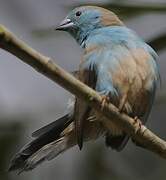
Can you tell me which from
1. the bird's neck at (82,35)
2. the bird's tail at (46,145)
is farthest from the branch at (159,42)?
the bird's tail at (46,145)

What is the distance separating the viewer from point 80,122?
12.0 feet

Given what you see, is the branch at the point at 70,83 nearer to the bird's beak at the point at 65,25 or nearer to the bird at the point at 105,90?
the bird at the point at 105,90

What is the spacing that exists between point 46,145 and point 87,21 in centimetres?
86

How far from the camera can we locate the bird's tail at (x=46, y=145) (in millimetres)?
3738

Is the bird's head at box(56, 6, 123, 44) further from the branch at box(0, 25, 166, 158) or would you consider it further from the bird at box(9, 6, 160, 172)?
the branch at box(0, 25, 166, 158)

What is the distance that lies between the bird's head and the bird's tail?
0.60 metres

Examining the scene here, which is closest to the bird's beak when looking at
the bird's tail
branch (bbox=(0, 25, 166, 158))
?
the bird's tail

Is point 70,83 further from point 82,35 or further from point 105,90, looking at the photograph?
point 82,35

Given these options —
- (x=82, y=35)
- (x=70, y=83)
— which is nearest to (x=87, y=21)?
(x=82, y=35)

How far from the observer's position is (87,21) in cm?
422

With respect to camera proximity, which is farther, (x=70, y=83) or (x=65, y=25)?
(x=65, y=25)

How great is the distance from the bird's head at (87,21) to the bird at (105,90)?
0.05m

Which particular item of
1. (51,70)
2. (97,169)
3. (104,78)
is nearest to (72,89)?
(51,70)

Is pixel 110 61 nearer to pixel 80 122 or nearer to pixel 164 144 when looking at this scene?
pixel 80 122
